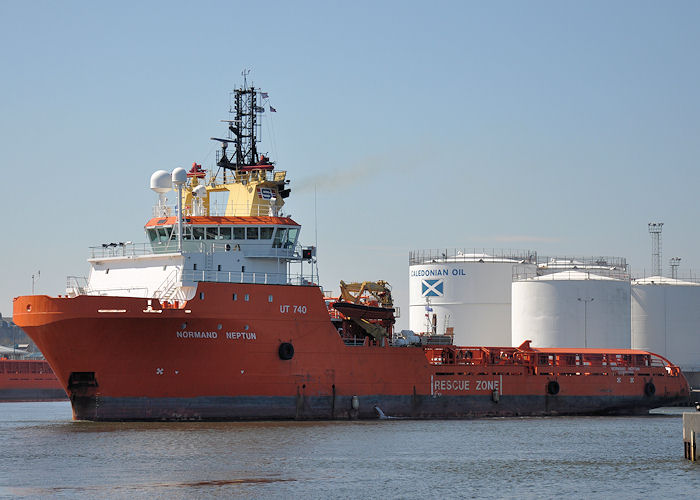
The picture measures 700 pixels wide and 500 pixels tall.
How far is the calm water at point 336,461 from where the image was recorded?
23531mm

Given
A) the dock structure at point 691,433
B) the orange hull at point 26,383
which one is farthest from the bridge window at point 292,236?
the orange hull at point 26,383

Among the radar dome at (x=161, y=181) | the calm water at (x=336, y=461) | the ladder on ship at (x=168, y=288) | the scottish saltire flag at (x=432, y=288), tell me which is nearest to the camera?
the calm water at (x=336, y=461)

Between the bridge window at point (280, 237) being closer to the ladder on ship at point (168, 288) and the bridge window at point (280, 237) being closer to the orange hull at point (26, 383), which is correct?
the ladder on ship at point (168, 288)

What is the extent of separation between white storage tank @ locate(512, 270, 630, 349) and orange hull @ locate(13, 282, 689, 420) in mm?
15692

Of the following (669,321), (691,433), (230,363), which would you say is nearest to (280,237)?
(230,363)

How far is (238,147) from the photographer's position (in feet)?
133

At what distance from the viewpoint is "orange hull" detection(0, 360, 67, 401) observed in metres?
65.8

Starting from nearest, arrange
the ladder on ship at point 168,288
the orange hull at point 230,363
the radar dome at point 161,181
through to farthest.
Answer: the orange hull at point 230,363, the ladder on ship at point 168,288, the radar dome at point 161,181

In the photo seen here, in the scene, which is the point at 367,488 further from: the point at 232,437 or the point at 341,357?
the point at 341,357

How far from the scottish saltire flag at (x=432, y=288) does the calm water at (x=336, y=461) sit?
903 inches

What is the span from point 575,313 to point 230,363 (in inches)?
1016

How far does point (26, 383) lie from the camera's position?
217ft

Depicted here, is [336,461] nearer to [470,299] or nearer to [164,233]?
[164,233]

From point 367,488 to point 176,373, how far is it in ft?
36.8
